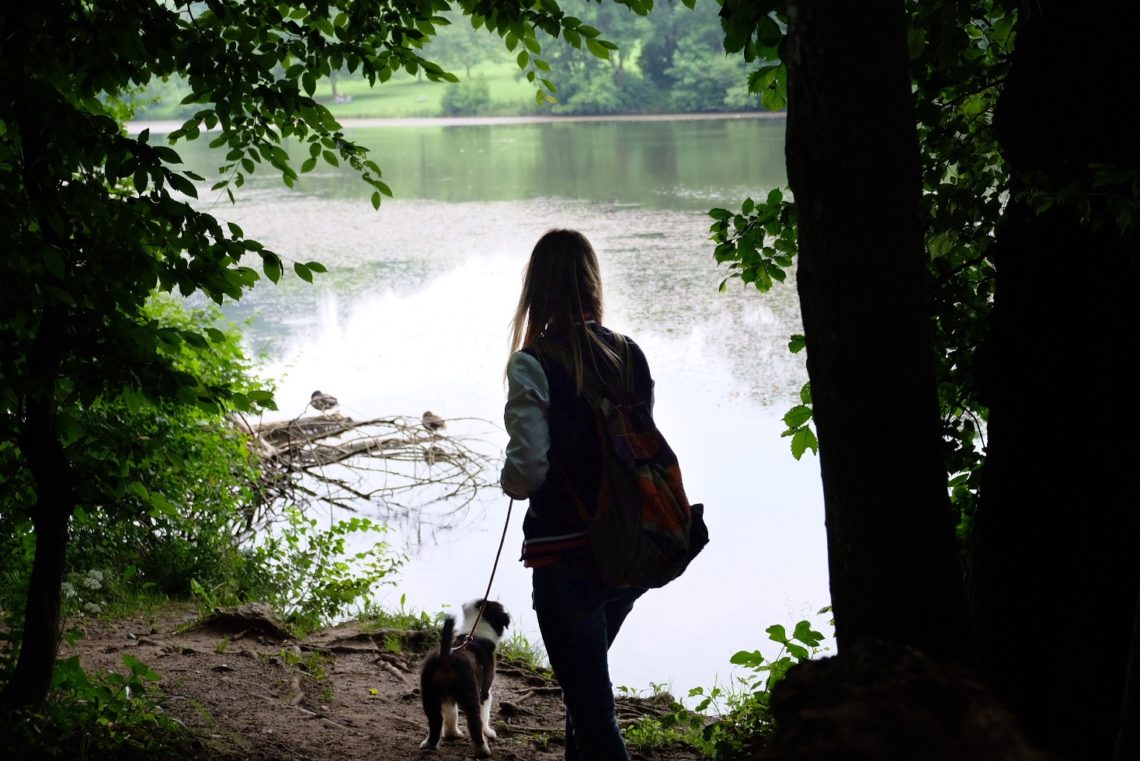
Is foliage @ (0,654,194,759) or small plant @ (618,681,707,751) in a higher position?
foliage @ (0,654,194,759)

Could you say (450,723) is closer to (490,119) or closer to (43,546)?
(43,546)

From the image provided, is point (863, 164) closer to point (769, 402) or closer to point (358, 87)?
point (769, 402)

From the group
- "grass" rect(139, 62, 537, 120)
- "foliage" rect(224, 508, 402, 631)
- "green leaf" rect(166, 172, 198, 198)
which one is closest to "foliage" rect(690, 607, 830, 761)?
"green leaf" rect(166, 172, 198, 198)

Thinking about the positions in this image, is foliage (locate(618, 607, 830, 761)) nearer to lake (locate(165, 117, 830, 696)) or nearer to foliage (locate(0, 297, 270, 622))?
lake (locate(165, 117, 830, 696))

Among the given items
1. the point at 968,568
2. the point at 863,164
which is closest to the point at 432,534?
the point at 968,568

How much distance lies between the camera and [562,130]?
1542 inches

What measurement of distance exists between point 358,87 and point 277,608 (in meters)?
53.0

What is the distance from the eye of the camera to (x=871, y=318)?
1.92m

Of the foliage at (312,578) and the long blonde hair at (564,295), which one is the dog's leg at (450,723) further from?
the foliage at (312,578)

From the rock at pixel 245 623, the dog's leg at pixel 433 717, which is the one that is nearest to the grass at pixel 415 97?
the rock at pixel 245 623

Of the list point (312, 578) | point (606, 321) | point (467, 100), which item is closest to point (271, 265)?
point (312, 578)

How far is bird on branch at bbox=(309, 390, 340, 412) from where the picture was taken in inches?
398

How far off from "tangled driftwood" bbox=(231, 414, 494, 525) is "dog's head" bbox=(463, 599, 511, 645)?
432 cm

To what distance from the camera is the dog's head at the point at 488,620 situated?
4.56 m
